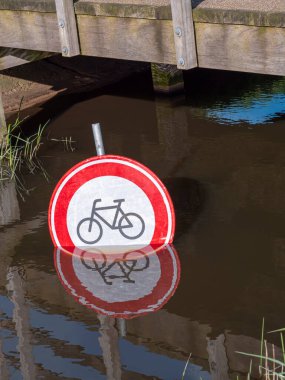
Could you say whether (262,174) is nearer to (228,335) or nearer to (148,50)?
(148,50)

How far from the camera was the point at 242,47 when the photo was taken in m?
6.81

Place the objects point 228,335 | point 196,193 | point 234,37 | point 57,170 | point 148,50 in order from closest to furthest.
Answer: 1. point 228,335
2. point 234,37
3. point 148,50
4. point 196,193
5. point 57,170

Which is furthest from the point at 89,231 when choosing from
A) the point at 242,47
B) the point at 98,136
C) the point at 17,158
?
the point at 17,158

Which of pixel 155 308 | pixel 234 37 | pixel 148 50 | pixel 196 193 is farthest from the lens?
pixel 196 193

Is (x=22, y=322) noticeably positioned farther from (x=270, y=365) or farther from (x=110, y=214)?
(x=270, y=365)

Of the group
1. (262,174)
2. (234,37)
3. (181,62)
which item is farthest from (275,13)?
(262,174)

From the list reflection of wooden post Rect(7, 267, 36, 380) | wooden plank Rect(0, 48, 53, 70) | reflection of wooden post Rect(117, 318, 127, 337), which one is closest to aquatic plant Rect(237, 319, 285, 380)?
reflection of wooden post Rect(117, 318, 127, 337)

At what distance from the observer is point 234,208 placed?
7809 millimetres

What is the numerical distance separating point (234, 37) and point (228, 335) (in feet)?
6.78

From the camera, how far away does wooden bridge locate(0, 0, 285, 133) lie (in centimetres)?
671

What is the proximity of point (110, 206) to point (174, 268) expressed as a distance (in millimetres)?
938

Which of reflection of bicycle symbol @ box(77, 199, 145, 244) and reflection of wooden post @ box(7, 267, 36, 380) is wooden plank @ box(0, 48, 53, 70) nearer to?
reflection of wooden post @ box(7, 267, 36, 380)

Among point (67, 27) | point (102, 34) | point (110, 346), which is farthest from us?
point (67, 27)

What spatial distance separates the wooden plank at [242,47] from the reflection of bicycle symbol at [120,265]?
1.43 meters
